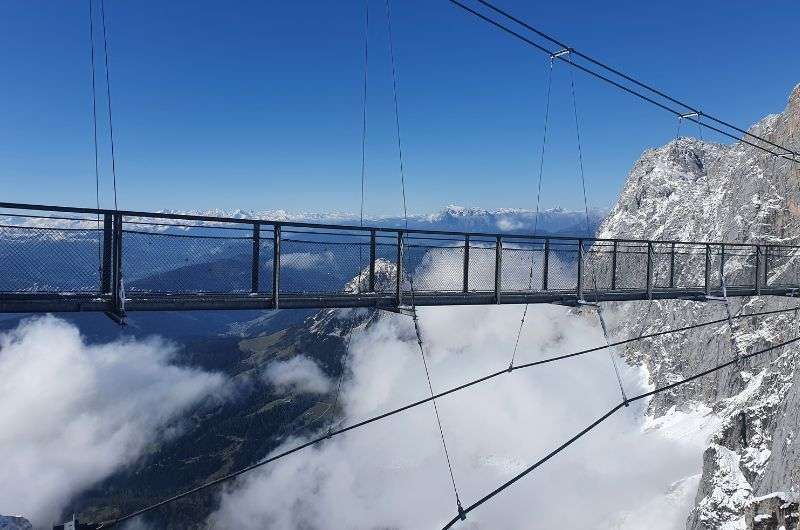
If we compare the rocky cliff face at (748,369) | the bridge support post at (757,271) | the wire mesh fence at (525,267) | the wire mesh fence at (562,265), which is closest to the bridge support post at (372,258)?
the wire mesh fence at (525,267)

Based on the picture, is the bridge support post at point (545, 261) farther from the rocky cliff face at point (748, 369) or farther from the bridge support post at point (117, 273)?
the rocky cliff face at point (748, 369)

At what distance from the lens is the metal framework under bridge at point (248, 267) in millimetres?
9688

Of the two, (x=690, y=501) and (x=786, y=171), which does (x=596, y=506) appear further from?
(x=786, y=171)

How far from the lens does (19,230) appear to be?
9508 millimetres

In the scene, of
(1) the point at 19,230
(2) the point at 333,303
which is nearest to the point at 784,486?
(2) the point at 333,303

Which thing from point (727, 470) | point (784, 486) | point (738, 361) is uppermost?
point (738, 361)

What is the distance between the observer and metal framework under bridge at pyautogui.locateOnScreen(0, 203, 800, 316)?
969 cm

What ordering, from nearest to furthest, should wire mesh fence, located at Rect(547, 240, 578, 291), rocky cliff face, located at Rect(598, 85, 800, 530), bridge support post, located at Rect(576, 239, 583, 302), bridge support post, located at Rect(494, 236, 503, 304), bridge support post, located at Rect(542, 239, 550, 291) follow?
bridge support post, located at Rect(494, 236, 503, 304), bridge support post, located at Rect(576, 239, 583, 302), bridge support post, located at Rect(542, 239, 550, 291), wire mesh fence, located at Rect(547, 240, 578, 291), rocky cliff face, located at Rect(598, 85, 800, 530)

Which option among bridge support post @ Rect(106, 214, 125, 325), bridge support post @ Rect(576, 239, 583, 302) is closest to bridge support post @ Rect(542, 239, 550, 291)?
bridge support post @ Rect(576, 239, 583, 302)

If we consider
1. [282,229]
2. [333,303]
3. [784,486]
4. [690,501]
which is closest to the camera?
[282,229]

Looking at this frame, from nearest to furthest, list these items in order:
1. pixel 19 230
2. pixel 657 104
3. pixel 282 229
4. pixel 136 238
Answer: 1. pixel 19 230
2. pixel 136 238
3. pixel 282 229
4. pixel 657 104

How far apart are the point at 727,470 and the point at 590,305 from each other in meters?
85.7

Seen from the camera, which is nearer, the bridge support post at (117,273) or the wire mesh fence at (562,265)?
the bridge support post at (117,273)

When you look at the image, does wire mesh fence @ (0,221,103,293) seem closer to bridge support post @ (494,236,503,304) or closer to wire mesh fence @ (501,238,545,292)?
bridge support post @ (494,236,503,304)
